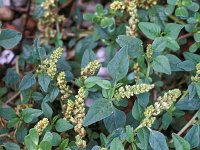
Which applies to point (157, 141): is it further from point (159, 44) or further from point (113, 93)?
point (159, 44)

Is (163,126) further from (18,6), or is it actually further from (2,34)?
(18,6)

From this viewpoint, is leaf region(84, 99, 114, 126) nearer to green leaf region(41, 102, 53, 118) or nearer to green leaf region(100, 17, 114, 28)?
green leaf region(41, 102, 53, 118)

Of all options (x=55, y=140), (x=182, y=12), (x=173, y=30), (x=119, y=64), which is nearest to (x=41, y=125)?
(x=55, y=140)

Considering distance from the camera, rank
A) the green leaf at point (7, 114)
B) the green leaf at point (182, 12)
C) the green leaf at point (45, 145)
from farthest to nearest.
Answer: the green leaf at point (182, 12), the green leaf at point (7, 114), the green leaf at point (45, 145)

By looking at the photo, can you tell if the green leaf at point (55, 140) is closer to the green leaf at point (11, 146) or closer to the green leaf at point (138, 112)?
the green leaf at point (11, 146)

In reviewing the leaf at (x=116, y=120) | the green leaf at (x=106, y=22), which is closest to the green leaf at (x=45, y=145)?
the leaf at (x=116, y=120)

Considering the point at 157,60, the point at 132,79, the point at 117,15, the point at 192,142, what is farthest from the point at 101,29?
the point at 192,142
